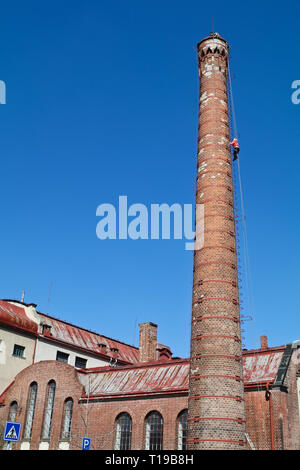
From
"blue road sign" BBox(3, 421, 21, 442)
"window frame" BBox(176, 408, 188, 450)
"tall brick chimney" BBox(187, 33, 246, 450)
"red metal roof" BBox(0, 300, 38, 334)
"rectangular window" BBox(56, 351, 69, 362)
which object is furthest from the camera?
"rectangular window" BBox(56, 351, 69, 362)

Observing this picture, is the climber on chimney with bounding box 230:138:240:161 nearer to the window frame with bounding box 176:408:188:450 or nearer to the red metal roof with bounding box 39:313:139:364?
the window frame with bounding box 176:408:188:450

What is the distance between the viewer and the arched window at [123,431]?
22.5 metres

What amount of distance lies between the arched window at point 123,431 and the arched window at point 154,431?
3.29ft

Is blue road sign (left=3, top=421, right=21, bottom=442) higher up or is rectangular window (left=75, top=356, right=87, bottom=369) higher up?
rectangular window (left=75, top=356, right=87, bottom=369)

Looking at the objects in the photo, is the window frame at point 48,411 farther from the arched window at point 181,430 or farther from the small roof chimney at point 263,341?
the small roof chimney at point 263,341

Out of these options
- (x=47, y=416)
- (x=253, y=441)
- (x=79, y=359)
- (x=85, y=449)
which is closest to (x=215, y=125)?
(x=253, y=441)

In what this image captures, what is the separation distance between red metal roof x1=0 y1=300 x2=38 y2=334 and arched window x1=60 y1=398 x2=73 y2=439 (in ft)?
24.2

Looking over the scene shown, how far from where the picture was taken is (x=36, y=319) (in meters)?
33.0

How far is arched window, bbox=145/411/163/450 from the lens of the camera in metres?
21.5

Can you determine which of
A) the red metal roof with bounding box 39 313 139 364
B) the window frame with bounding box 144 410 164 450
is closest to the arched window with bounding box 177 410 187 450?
the window frame with bounding box 144 410 164 450
